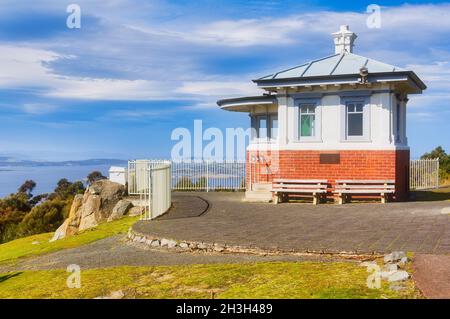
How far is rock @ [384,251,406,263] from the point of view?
800 cm

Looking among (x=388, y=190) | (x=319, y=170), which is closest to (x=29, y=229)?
(x=319, y=170)

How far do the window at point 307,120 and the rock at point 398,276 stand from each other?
488 inches

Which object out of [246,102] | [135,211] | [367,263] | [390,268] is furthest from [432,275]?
[246,102]

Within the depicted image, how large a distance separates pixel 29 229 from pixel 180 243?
68.2ft

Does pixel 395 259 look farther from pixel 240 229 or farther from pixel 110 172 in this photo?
pixel 110 172

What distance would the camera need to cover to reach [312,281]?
7230 millimetres

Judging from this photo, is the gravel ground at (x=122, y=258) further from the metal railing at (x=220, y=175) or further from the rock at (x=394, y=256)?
the metal railing at (x=220, y=175)

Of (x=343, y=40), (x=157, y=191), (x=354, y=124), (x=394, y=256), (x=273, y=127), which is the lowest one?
(x=394, y=256)

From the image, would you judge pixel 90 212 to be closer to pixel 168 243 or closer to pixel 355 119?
pixel 355 119

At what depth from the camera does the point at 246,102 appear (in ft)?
70.7

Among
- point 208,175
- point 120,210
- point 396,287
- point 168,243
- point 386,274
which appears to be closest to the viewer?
point 396,287

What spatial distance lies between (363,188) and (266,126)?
5.44 m

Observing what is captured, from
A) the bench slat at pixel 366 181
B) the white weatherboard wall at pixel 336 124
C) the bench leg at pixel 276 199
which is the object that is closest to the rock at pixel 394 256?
the bench slat at pixel 366 181

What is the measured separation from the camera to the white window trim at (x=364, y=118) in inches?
733
